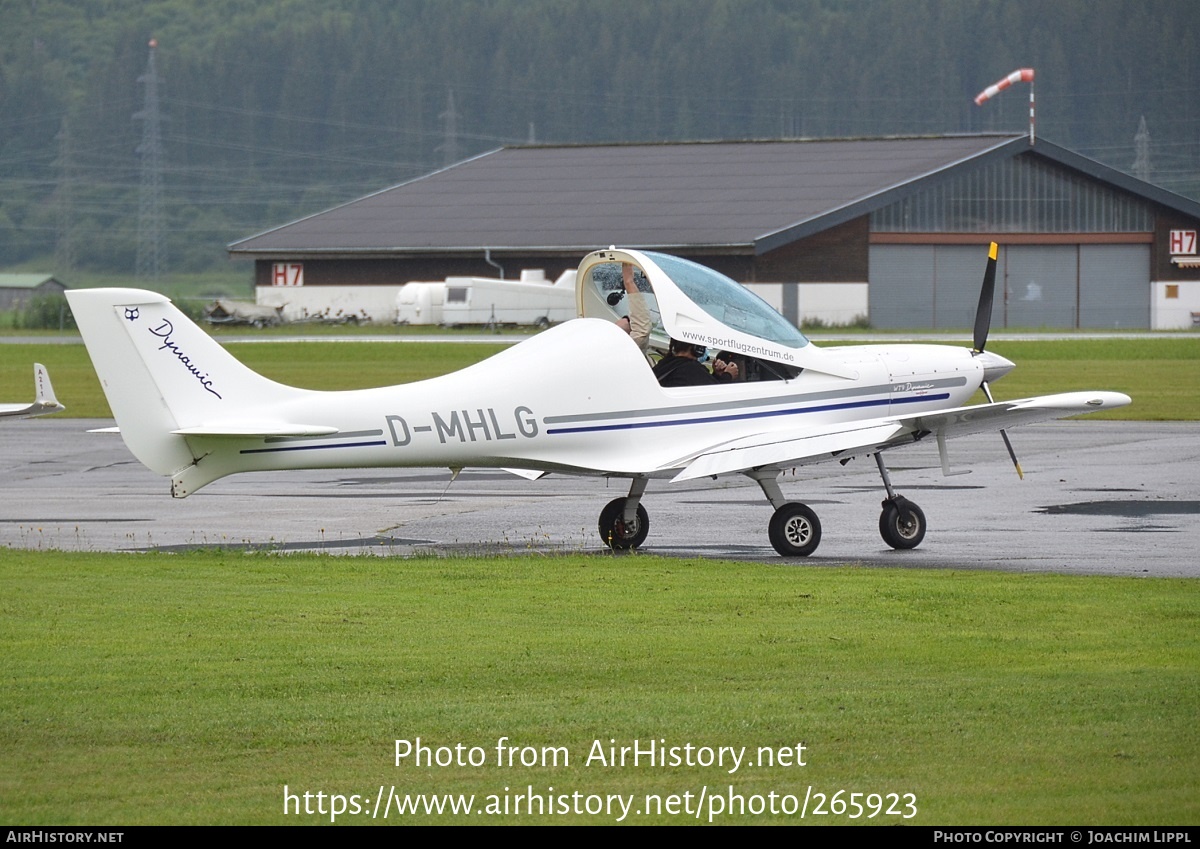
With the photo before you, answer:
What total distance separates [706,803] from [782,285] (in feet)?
210

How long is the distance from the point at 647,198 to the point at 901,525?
62537mm

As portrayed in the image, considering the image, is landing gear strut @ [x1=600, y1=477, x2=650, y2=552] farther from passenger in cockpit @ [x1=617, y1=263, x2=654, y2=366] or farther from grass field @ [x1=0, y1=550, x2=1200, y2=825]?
grass field @ [x1=0, y1=550, x2=1200, y2=825]

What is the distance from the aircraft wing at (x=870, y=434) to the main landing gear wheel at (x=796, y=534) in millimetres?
443

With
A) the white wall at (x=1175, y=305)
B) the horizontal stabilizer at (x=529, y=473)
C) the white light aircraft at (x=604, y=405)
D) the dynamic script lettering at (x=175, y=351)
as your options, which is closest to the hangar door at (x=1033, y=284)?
the white wall at (x=1175, y=305)

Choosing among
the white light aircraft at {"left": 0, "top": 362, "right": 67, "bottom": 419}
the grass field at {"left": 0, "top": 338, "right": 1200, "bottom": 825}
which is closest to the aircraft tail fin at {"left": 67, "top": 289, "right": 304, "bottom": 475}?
the grass field at {"left": 0, "top": 338, "right": 1200, "bottom": 825}

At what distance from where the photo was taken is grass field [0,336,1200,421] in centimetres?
3541

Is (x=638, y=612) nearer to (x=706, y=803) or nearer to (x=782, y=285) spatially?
(x=706, y=803)

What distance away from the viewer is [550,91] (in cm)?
18488

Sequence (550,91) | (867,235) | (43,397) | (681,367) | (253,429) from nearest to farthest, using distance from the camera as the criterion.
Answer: (253,429) → (681,367) → (43,397) → (867,235) → (550,91)

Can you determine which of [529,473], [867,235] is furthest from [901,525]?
[867,235]

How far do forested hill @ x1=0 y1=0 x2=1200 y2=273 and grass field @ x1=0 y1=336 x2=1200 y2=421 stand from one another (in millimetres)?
114681

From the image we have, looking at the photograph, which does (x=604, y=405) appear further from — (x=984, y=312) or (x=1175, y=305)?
(x=1175, y=305)

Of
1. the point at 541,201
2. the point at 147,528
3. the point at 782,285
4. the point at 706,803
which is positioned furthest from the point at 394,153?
the point at 706,803

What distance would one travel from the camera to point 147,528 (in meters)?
17.2
